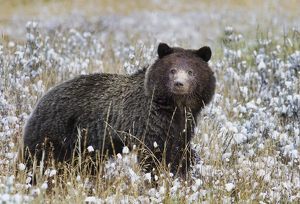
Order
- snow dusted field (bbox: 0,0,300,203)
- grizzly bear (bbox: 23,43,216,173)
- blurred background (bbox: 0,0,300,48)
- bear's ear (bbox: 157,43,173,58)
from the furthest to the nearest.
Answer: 1. blurred background (bbox: 0,0,300,48)
2. bear's ear (bbox: 157,43,173,58)
3. grizzly bear (bbox: 23,43,216,173)
4. snow dusted field (bbox: 0,0,300,203)

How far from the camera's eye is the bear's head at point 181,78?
13.4 feet

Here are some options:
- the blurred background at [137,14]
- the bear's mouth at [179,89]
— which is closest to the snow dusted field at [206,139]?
the bear's mouth at [179,89]

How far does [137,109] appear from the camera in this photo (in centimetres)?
414

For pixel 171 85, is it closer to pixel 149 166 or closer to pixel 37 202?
pixel 149 166

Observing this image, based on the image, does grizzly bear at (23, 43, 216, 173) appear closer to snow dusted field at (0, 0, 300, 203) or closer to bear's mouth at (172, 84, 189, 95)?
bear's mouth at (172, 84, 189, 95)

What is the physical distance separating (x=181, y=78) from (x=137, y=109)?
0.65 m

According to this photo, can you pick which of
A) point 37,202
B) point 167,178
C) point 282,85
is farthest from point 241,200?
point 282,85

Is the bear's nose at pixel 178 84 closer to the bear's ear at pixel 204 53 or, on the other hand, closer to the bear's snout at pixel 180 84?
the bear's snout at pixel 180 84

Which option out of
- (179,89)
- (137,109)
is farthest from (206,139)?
(137,109)

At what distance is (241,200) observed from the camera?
3.50 metres

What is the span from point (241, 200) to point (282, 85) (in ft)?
13.0

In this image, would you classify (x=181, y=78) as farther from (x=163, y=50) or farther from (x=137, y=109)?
(x=137, y=109)

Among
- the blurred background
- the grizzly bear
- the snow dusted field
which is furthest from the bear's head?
the blurred background

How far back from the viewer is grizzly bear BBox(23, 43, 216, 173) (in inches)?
158
